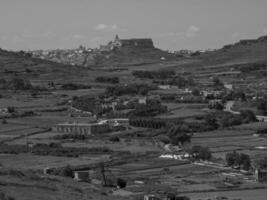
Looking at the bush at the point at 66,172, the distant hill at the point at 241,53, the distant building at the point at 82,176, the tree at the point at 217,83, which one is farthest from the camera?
Result: the distant hill at the point at 241,53

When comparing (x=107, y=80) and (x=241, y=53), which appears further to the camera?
(x=241, y=53)

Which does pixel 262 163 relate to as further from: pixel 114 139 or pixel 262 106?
pixel 262 106

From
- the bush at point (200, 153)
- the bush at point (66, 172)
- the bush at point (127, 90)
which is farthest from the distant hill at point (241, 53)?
the bush at point (66, 172)

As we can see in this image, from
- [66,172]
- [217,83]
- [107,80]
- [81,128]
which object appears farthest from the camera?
[107,80]

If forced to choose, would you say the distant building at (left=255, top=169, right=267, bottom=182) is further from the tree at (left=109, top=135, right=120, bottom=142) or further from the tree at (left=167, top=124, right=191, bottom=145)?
the tree at (left=109, top=135, right=120, bottom=142)

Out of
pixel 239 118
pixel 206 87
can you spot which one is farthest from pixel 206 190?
pixel 206 87

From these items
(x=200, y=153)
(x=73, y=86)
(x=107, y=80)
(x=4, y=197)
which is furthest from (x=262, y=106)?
(x=4, y=197)

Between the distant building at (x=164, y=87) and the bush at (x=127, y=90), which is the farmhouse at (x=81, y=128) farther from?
the distant building at (x=164, y=87)

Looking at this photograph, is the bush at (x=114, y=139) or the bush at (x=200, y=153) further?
the bush at (x=114, y=139)

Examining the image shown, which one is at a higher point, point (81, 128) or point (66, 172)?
point (81, 128)

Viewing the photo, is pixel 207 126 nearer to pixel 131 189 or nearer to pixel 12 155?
pixel 12 155

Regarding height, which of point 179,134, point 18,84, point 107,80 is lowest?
point 179,134
